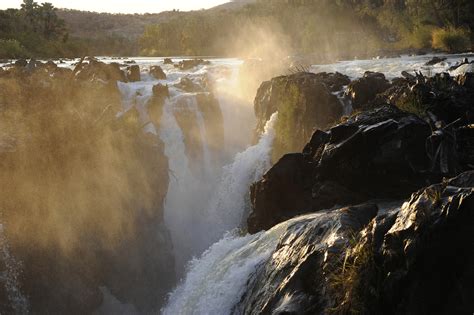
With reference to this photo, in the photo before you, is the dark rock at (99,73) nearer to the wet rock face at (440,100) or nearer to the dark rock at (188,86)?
the dark rock at (188,86)

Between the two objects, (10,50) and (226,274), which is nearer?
(226,274)

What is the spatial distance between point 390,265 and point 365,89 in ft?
48.2

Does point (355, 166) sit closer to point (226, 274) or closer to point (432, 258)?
point (226, 274)

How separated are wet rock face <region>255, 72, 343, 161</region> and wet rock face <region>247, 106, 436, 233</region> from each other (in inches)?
232

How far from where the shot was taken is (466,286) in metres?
6.14

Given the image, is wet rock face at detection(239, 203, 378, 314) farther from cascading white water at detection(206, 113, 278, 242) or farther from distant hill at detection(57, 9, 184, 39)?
distant hill at detection(57, 9, 184, 39)

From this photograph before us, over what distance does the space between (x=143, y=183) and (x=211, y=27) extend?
221 ft

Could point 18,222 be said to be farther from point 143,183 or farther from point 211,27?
point 211,27

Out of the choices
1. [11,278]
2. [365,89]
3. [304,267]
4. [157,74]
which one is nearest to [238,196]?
[365,89]

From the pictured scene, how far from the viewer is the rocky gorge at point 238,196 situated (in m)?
7.34

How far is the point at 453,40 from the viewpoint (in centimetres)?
3834

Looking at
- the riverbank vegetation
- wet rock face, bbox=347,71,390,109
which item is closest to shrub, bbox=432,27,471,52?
the riverbank vegetation

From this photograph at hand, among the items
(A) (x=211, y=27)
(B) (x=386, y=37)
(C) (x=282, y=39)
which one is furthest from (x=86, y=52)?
(B) (x=386, y=37)

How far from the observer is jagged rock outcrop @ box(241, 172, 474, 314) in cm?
644
